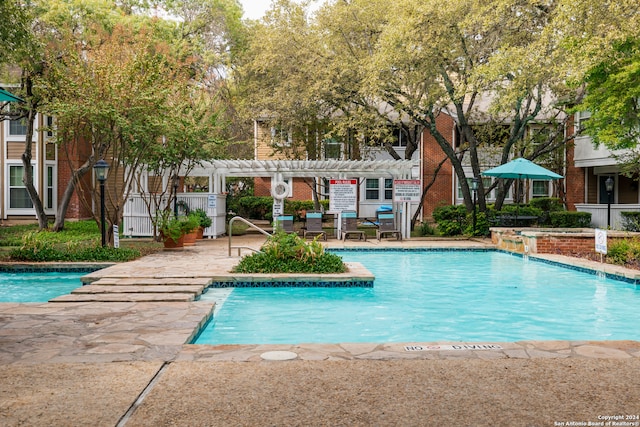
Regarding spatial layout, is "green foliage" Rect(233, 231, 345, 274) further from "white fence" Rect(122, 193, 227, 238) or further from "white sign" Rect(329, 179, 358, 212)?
"white fence" Rect(122, 193, 227, 238)

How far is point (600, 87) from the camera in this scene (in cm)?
1589

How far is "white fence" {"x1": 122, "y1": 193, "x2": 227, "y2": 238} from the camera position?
18.9m

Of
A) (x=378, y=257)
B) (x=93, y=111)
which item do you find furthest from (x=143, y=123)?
(x=378, y=257)

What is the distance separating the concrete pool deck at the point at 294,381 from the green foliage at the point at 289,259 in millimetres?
4300

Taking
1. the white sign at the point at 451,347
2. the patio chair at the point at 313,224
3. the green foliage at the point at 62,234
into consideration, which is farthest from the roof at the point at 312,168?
the white sign at the point at 451,347

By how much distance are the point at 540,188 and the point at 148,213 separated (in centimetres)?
1934

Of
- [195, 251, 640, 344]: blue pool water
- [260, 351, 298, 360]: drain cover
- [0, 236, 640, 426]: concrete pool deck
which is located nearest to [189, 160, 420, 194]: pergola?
[195, 251, 640, 344]: blue pool water

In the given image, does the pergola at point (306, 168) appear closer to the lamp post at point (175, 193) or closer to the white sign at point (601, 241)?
the lamp post at point (175, 193)

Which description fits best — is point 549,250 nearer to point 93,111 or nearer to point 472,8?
point 472,8

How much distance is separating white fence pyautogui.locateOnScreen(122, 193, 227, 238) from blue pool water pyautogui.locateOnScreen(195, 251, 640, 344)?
27.1 ft

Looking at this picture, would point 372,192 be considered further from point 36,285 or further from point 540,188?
point 36,285

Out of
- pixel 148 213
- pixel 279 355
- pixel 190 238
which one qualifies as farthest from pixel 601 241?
pixel 148 213

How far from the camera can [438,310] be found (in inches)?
351

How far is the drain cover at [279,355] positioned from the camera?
4.80 metres
